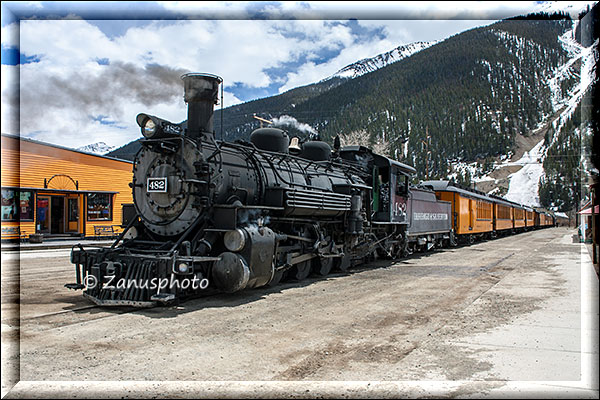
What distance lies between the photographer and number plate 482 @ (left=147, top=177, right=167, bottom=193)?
824cm

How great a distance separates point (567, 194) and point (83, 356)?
101531 millimetres

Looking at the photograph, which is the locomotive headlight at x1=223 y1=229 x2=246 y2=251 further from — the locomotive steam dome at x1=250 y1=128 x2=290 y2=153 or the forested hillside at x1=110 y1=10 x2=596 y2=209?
the forested hillside at x1=110 y1=10 x2=596 y2=209

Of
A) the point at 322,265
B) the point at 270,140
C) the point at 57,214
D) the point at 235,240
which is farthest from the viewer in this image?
the point at 57,214

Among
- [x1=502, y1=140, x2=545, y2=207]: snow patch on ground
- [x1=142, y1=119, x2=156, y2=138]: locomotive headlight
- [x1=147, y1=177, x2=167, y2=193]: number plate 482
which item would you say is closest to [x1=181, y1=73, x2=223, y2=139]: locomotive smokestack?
[x1=142, y1=119, x2=156, y2=138]: locomotive headlight

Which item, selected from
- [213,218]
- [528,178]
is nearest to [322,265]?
[213,218]

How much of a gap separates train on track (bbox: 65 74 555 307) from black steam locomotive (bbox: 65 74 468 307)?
0.7 inches

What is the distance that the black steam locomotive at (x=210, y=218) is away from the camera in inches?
290

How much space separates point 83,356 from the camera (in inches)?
190

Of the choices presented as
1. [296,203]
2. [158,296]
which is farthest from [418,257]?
[158,296]

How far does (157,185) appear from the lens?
8344 millimetres

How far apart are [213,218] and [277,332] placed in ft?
9.33

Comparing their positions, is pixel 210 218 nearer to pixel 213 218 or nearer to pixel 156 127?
pixel 213 218

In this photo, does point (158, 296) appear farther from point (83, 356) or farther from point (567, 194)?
point (567, 194)

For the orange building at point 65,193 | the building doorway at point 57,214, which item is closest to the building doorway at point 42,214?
the orange building at point 65,193
